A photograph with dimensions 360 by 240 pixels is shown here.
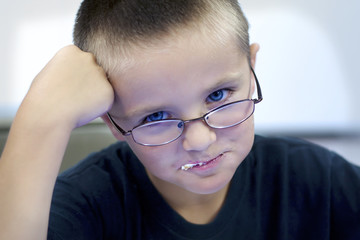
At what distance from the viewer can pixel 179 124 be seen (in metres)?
0.84

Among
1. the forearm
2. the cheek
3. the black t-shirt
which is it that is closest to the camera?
the forearm

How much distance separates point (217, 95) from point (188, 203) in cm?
32

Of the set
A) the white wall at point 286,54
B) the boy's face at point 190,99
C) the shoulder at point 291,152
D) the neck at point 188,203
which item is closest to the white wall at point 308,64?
the white wall at point 286,54

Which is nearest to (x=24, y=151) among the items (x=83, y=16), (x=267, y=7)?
(x=83, y=16)

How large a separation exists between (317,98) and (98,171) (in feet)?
4.95

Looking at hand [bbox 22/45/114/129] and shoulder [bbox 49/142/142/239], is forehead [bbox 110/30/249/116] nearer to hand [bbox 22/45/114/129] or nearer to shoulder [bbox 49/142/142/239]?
hand [bbox 22/45/114/129]

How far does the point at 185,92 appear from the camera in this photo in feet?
2.62

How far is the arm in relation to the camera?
770mm

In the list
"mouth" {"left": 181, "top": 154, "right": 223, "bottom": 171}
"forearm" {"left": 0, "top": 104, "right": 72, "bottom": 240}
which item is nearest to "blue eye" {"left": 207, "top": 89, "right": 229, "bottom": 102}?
"mouth" {"left": 181, "top": 154, "right": 223, "bottom": 171}

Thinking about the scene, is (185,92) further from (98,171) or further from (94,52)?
(98,171)

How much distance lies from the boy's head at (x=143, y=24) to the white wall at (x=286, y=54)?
1.24 metres

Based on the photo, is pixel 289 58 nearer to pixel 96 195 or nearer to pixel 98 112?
pixel 96 195

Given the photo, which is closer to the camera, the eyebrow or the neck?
the eyebrow

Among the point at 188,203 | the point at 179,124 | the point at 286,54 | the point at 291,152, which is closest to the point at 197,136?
the point at 179,124
